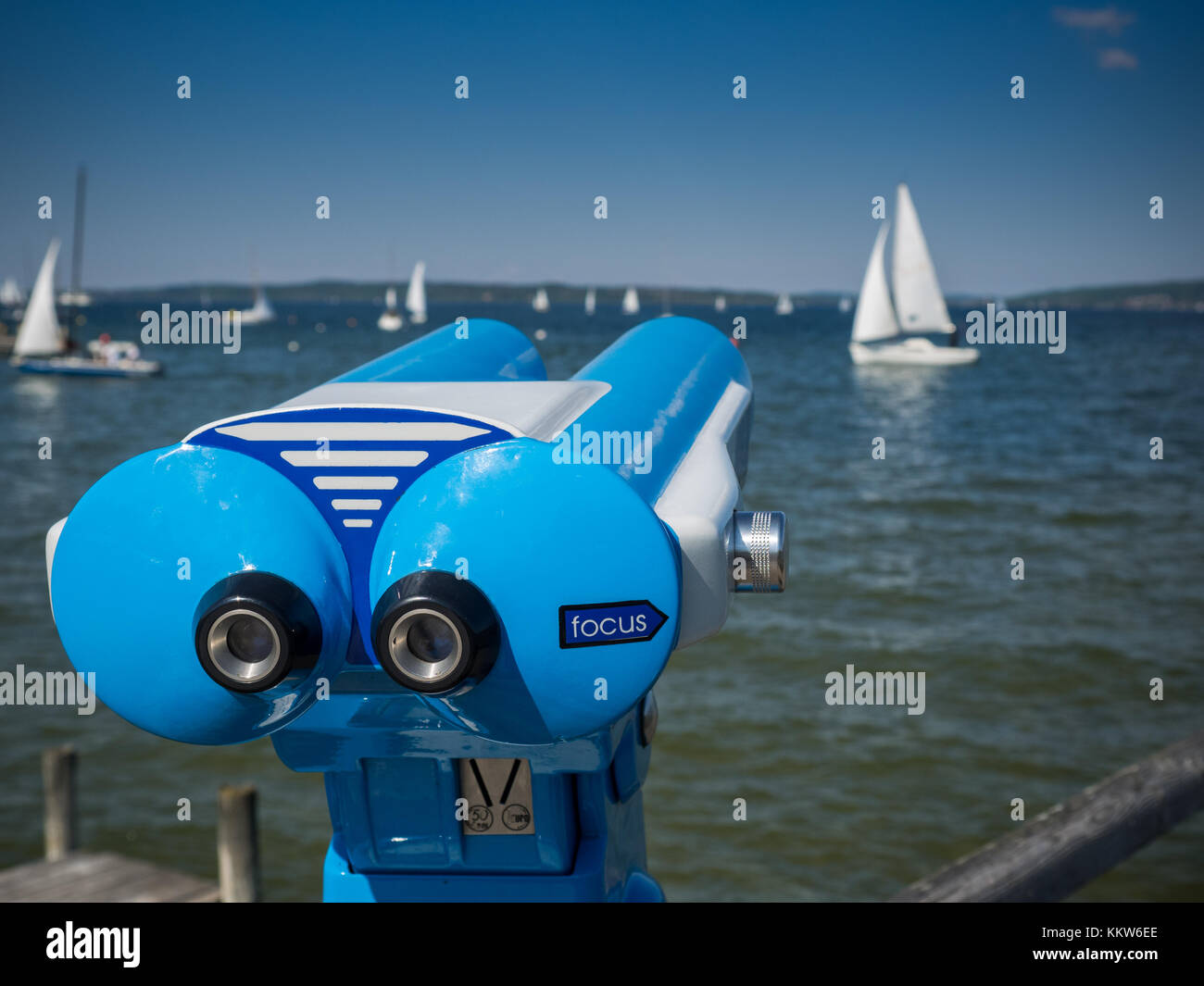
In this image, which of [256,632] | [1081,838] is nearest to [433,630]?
[256,632]

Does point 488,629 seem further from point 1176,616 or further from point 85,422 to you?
point 85,422

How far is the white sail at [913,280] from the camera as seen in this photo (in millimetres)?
32656

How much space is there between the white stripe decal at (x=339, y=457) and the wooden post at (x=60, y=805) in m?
4.97

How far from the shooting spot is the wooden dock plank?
187 inches

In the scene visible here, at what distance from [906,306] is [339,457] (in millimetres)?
34896

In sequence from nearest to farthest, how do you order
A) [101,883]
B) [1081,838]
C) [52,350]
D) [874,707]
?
[1081,838]
[101,883]
[874,707]
[52,350]

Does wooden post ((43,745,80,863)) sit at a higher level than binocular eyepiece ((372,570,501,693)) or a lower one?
lower

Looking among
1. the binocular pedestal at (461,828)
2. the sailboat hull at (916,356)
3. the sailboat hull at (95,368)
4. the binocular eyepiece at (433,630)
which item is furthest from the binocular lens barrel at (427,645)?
the sailboat hull at (916,356)

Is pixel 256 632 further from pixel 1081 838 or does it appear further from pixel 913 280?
pixel 913 280

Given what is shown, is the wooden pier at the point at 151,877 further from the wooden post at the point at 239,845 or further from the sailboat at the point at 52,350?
the sailboat at the point at 52,350

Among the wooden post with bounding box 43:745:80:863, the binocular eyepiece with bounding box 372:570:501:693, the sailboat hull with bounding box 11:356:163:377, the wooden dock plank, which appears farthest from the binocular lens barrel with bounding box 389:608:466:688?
the sailboat hull with bounding box 11:356:163:377

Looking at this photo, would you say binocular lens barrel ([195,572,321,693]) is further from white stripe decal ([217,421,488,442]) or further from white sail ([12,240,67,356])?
white sail ([12,240,67,356])

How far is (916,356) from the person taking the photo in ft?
113

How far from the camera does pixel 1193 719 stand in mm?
7707
